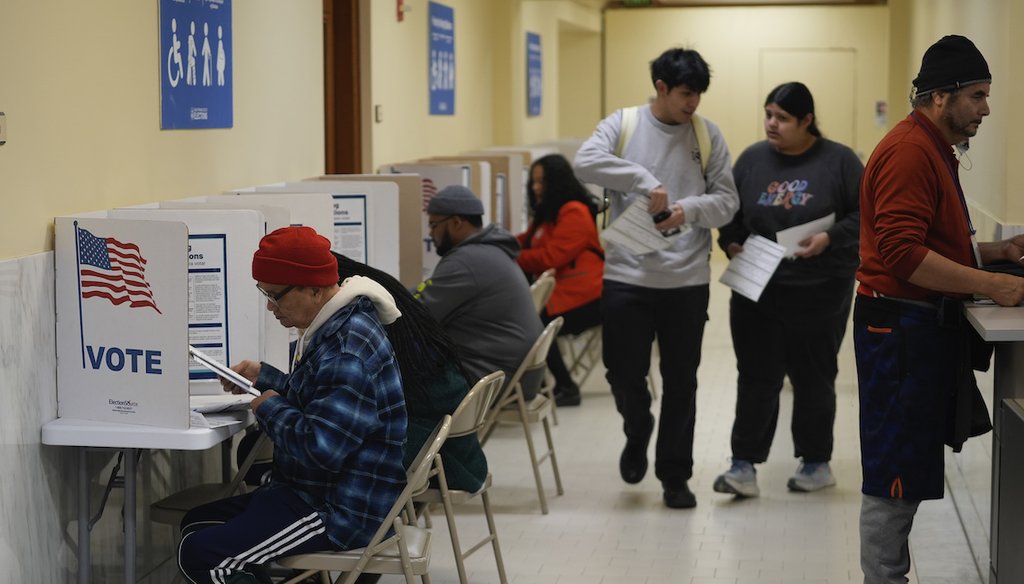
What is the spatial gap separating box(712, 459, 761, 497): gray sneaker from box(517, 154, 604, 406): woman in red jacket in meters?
1.89

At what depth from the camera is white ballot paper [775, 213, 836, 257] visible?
4.82 metres

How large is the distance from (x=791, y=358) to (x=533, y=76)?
18.1 ft

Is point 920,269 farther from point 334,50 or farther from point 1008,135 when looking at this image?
point 334,50

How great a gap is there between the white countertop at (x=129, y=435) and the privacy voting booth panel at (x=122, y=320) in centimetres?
3

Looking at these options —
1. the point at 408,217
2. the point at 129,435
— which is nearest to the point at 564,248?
the point at 408,217

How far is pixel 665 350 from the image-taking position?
16.1 ft

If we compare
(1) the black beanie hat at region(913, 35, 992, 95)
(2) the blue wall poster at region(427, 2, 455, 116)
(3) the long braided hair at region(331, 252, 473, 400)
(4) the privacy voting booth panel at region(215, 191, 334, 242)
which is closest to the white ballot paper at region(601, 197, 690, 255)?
(4) the privacy voting booth panel at region(215, 191, 334, 242)

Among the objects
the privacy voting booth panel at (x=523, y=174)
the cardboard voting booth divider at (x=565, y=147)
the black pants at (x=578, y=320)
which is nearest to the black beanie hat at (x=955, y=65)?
the black pants at (x=578, y=320)

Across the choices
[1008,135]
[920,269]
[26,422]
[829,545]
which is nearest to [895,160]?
[920,269]

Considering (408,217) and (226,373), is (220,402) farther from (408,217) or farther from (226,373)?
(408,217)

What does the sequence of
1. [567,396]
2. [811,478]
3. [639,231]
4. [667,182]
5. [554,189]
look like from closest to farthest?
[639,231], [667,182], [811,478], [554,189], [567,396]

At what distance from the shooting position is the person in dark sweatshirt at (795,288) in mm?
4852

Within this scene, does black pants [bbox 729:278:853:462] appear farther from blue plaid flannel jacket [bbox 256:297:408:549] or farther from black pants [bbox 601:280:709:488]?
blue plaid flannel jacket [bbox 256:297:408:549]

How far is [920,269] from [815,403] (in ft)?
6.62
